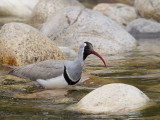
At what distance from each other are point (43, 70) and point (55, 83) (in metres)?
0.51

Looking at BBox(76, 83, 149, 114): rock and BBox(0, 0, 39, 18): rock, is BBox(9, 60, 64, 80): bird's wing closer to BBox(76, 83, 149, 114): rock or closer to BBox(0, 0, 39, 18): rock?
BBox(76, 83, 149, 114): rock

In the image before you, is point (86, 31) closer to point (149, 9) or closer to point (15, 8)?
point (149, 9)

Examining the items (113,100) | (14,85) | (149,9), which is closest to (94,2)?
(149,9)

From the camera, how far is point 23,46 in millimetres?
10625

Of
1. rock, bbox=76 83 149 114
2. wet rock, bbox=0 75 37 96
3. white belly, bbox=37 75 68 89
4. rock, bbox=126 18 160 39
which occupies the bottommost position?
rock, bbox=126 18 160 39

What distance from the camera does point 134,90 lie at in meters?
6.44

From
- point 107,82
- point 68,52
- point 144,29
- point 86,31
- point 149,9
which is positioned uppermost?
point 149,9

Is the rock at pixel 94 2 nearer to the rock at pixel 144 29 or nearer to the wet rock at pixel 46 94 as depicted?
the rock at pixel 144 29

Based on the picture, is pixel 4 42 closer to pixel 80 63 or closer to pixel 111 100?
pixel 80 63

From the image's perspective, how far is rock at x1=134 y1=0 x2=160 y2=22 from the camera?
19.2 m

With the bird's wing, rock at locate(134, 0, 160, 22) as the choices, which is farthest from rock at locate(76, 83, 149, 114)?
rock at locate(134, 0, 160, 22)

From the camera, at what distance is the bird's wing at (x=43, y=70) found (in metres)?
7.90

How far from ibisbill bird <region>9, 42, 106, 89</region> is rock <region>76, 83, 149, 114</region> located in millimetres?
1275

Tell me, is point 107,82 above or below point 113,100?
below
